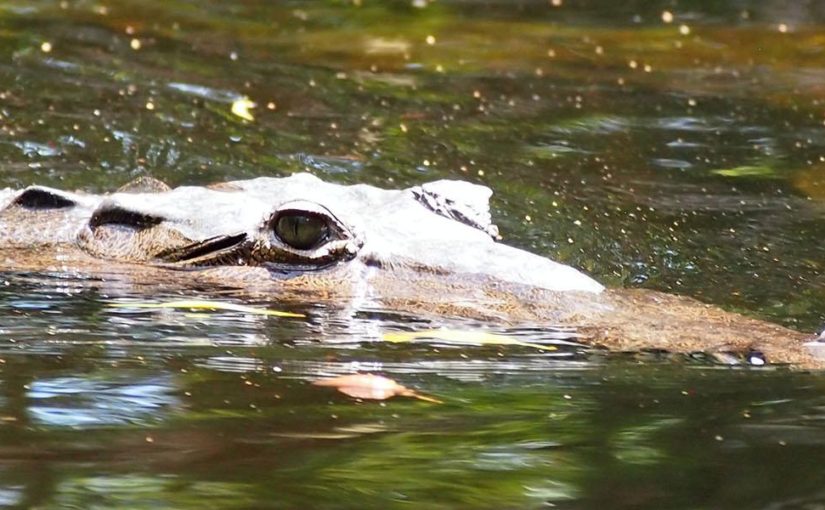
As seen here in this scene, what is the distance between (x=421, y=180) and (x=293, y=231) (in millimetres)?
2329

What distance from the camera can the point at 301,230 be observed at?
534 centimetres

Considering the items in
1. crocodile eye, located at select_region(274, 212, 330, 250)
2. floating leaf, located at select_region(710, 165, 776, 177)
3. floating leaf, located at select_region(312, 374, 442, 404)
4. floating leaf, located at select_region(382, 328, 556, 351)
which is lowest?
floating leaf, located at select_region(710, 165, 776, 177)

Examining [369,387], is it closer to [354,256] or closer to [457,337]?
[457,337]

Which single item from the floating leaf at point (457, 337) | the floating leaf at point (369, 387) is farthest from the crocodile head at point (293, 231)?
the floating leaf at point (369, 387)

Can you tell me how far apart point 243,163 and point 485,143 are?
1449mm

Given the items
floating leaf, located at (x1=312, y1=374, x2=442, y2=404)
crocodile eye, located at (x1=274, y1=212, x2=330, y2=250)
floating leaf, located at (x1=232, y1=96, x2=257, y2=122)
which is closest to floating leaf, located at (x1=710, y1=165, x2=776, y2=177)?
floating leaf, located at (x1=232, y1=96, x2=257, y2=122)

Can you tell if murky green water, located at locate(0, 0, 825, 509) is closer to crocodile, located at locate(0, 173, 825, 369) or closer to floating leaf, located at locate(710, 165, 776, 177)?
floating leaf, located at locate(710, 165, 776, 177)

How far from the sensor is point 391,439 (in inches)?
139

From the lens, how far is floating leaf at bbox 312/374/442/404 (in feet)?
13.0

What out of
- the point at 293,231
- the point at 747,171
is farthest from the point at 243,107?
the point at 293,231

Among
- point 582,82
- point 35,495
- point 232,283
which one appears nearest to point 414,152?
point 582,82

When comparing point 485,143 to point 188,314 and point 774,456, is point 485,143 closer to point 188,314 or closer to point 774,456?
point 188,314

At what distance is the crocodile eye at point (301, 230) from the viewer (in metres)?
5.32

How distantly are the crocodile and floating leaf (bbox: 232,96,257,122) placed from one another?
2.62 meters
